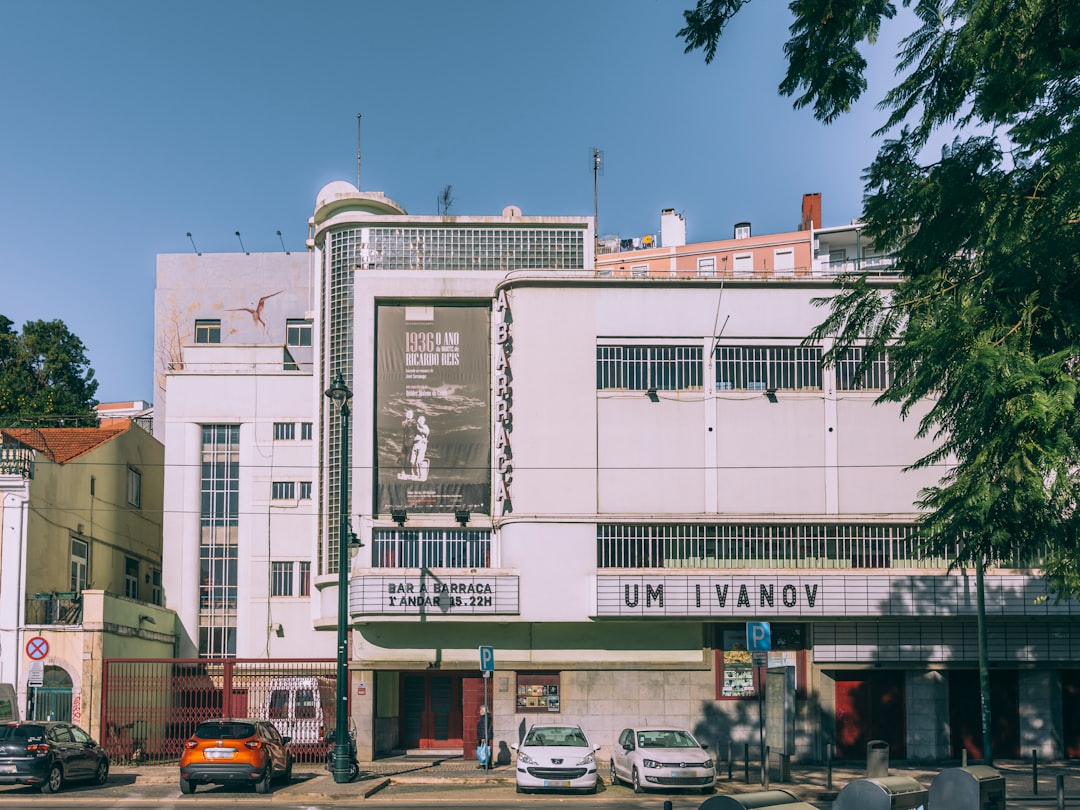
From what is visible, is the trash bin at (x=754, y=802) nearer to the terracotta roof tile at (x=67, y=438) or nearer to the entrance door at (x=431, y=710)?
the entrance door at (x=431, y=710)

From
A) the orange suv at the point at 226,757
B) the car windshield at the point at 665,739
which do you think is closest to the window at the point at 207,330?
the orange suv at the point at 226,757

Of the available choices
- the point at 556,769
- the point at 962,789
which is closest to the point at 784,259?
the point at 556,769

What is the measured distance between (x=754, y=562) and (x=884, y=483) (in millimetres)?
4101

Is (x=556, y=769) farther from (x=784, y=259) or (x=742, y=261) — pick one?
(x=742, y=261)

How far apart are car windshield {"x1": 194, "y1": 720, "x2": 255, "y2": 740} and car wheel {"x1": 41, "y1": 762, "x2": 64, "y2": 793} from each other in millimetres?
2907

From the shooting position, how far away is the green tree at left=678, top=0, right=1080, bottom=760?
14.5 meters

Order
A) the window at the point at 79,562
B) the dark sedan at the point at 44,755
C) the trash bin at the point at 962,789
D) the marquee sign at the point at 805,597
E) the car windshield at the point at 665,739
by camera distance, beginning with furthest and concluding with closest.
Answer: the window at the point at 79,562 < the marquee sign at the point at 805,597 < the car windshield at the point at 665,739 < the dark sedan at the point at 44,755 < the trash bin at the point at 962,789

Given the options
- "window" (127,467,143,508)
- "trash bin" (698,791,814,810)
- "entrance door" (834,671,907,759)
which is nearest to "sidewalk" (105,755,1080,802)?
"entrance door" (834,671,907,759)

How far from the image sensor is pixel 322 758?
32062 mm

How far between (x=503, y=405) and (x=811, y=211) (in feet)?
159

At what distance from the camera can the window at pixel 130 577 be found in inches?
1767

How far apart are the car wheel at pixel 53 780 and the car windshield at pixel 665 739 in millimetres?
11888

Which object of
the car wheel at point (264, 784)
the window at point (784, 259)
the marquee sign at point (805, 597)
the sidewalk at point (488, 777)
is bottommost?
the sidewalk at point (488, 777)

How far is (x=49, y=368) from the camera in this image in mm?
59812
